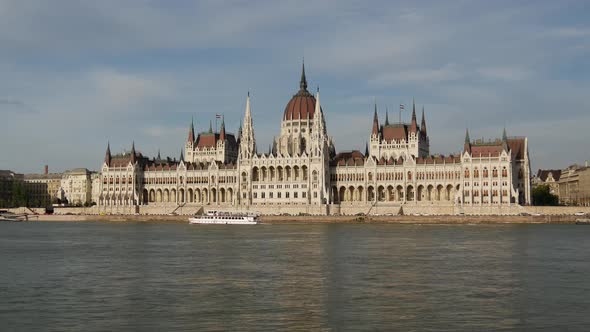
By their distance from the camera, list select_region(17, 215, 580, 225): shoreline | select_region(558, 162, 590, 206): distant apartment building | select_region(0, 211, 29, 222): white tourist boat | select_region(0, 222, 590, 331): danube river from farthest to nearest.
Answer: select_region(558, 162, 590, 206): distant apartment building, select_region(0, 211, 29, 222): white tourist boat, select_region(17, 215, 580, 225): shoreline, select_region(0, 222, 590, 331): danube river

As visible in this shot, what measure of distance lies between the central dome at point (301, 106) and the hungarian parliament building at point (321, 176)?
22 cm

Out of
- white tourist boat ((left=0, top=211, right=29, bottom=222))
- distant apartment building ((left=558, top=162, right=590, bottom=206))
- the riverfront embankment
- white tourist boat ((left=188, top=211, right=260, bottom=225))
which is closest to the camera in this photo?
the riverfront embankment

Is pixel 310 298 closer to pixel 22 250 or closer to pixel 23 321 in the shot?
pixel 23 321

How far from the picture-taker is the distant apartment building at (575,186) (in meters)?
154

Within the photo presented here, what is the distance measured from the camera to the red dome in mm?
140875

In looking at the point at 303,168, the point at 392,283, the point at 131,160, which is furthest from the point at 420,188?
the point at 392,283

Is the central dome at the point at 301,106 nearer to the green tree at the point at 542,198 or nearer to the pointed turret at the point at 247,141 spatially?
the pointed turret at the point at 247,141

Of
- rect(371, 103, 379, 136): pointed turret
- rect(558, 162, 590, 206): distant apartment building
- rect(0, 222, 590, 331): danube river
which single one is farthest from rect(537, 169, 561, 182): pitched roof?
rect(0, 222, 590, 331): danube river

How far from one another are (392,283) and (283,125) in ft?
354

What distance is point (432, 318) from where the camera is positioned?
87.7ft

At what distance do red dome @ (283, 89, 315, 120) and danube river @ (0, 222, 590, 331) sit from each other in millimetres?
83857

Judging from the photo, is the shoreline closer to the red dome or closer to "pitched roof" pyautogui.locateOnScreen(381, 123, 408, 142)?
the red dome

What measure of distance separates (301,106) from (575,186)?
2461 inches

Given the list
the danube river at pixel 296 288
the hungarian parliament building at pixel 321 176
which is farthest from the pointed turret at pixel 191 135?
the danube river at pixel 296 288
